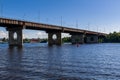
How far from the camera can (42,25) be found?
163000 millimetres

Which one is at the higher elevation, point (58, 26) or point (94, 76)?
point (58, 26)

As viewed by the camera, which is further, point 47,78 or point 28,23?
point 28,23

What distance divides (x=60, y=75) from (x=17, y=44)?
125 metres

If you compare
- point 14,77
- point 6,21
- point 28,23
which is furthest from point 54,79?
point 28,23

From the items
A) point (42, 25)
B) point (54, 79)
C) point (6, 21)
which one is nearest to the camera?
point (54, 79)

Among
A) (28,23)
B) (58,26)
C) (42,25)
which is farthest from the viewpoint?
(58,26)

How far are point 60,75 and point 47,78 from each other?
8.15 feet

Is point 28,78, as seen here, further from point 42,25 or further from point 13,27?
point 42,25

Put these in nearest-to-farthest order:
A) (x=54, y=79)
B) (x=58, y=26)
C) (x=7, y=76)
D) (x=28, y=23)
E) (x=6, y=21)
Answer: (x=54, y=79), (x=7, y=76), (x=6, y=21), (x=28, y=23), (x=58, y=26)

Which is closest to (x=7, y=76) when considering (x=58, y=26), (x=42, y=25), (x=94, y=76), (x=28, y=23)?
(x=94, y=76)

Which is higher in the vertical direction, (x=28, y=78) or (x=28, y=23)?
(x=28, y=23)

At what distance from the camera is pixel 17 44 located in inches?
5989

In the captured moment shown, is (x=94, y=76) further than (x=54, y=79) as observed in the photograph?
Yes

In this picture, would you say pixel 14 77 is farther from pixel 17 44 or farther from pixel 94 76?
pixel 17 44
